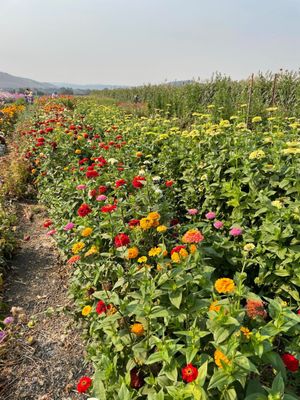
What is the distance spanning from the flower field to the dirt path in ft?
0.71

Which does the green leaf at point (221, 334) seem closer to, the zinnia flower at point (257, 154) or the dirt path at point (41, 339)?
the dirt path at point (41, 339)

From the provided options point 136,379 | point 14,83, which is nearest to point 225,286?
point 136,379

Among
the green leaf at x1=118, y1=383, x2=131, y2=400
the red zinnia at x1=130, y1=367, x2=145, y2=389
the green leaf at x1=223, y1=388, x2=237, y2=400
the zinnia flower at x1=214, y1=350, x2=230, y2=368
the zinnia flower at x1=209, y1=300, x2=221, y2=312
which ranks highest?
the zinnia flower at x1=209, y1=300, x2=221, y2=312

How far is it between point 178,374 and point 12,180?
4672 millimetres

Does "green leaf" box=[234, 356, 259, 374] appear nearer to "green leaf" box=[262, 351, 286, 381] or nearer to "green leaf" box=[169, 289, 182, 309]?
"green leaf" box=[262, 351, 286, 381]

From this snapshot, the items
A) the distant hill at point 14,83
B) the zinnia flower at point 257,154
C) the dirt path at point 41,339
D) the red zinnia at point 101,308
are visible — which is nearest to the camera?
the red zinnia at point 101,308

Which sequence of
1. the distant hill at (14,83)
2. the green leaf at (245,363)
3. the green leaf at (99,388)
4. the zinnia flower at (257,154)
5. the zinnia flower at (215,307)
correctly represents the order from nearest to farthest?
1. the green leaf at (245,363)
2. the zinnia flower at (215,307)
3. the green leaf at (99,388)
4. the zinnia flower at (257,154)
5. the distant hill at (14,83)

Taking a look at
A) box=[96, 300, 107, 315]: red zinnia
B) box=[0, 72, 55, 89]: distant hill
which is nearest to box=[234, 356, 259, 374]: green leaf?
box=[96, 300, 107, 315]: red zinnia

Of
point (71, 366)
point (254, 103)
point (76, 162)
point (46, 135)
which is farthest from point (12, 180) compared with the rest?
point (254, 103)

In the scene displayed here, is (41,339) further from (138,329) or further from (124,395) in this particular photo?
(124,395)

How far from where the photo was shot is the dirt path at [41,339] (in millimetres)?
2234

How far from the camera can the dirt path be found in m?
2.23

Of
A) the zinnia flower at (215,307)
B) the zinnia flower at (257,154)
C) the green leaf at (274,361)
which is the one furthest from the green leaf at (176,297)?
the zinnia flower at (257,154)

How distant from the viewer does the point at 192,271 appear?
1807mm
